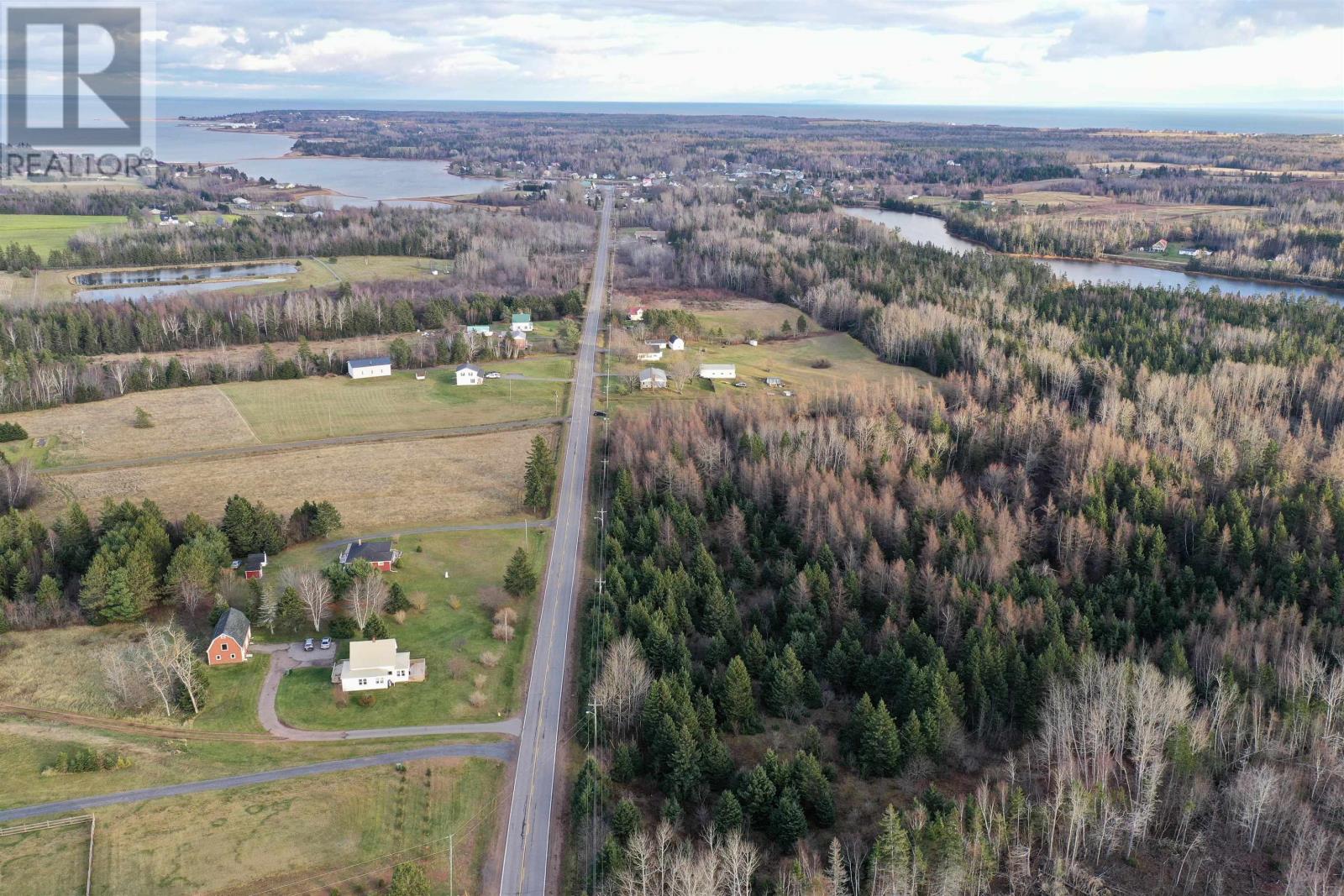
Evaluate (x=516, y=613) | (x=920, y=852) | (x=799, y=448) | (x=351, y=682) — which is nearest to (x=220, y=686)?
(x=351, y=682)

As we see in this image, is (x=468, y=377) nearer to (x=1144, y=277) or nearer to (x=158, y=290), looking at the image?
(x=158, y=290)

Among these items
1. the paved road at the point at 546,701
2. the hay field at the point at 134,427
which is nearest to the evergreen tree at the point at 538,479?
the paved road at the point at 546,701

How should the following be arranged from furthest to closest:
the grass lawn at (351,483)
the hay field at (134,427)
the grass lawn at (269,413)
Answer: the grass lawn at (269,413) < the hay field at (134,427) < the grass lawn at (351,483)

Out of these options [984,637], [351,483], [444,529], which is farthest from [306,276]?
[984,637]

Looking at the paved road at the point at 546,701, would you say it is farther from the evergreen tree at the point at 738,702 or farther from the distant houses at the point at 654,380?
the distant houses at the point at 654,380

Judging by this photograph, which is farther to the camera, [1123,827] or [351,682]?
[351,682]

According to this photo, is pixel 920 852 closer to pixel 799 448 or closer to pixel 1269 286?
pixel 799 448
